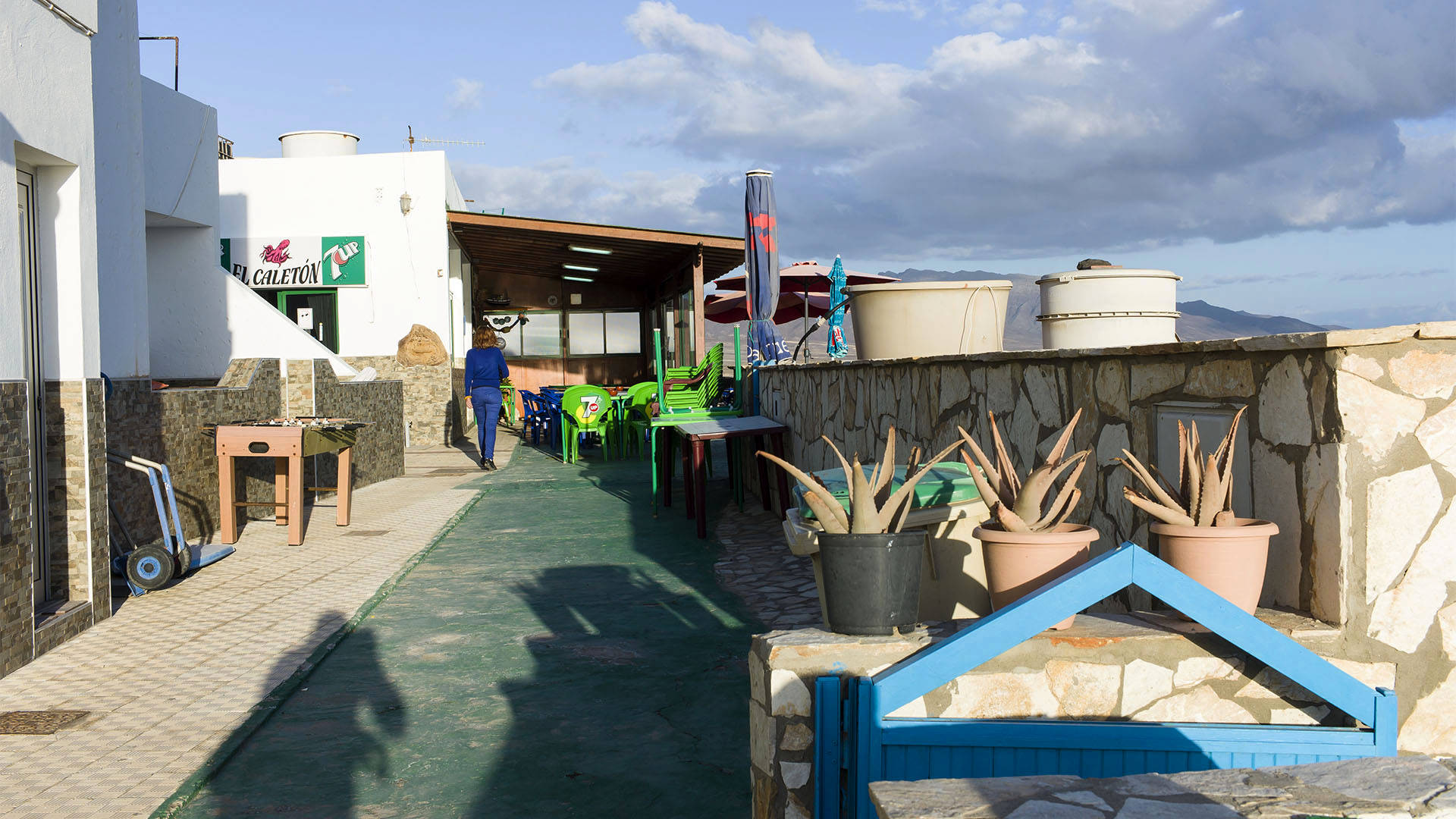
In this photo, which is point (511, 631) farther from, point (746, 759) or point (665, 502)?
point (665, 502)

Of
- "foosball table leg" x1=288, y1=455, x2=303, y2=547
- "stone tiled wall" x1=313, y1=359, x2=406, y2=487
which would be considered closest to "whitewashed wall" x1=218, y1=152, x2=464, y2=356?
"stone tiled wall" x1=313, y1=359, x2=406, y2=487

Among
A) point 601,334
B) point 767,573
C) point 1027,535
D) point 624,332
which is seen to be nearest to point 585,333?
point 601,334

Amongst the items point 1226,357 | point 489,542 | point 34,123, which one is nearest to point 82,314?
point 34,123

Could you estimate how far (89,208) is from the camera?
5.16 metres

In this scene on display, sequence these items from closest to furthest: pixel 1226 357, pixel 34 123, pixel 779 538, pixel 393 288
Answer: pixel 1226 357 → pixel 34 123 → pixel 779 538 → pixel 393 288

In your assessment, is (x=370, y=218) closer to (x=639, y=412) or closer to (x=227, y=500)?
(x=639, y=412)

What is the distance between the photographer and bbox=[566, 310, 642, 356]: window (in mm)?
22281

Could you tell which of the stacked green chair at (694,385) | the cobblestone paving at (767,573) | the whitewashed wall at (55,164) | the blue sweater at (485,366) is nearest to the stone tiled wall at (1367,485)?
the cobblestone paving at (767,573)

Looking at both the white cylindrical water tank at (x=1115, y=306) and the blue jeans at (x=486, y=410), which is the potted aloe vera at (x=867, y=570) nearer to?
the white cylindrical water tank at (x=1115, y=306)

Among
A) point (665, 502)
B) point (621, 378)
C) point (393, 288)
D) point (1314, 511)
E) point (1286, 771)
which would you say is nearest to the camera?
point (1286, 771)

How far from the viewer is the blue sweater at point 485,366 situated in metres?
12.1

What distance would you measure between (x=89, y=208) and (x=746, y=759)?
13.8ft

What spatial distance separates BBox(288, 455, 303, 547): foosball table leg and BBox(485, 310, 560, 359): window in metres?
14.9

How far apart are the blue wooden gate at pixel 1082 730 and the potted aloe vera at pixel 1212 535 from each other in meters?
0.16
